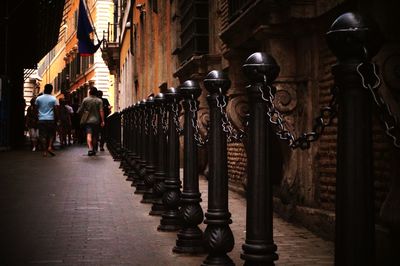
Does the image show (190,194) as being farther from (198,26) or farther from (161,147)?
(198,26)

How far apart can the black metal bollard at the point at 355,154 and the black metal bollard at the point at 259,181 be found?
3.29 feet

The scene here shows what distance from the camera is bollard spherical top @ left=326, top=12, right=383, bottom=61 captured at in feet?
8.02

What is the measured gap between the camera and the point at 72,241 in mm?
5609

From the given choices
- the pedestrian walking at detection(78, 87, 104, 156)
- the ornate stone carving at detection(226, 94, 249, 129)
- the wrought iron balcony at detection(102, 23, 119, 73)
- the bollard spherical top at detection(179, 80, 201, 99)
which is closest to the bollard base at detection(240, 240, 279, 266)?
the bollard spherical top at detection(179, 80, 201, 99)

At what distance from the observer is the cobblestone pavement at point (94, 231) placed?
4945 mm

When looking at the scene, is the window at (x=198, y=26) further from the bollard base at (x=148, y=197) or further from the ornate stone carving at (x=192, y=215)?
the ornate stone carving at (x=192, y=215)

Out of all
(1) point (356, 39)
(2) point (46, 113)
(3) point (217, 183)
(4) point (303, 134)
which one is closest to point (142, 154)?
(3) point (217, 183)

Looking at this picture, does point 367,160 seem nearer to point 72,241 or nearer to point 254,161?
point 254,161

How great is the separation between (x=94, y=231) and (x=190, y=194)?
134cm

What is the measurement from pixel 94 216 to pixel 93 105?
11884 millimetres

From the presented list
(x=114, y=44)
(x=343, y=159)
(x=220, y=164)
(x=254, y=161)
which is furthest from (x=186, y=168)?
(x=114, y=44)

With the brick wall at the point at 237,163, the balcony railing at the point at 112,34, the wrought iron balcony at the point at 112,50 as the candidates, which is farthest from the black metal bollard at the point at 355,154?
the balcony railing at the point at 112,34

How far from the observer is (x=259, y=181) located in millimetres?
3459

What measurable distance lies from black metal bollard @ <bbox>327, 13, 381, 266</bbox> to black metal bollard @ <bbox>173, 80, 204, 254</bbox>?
110 inches
